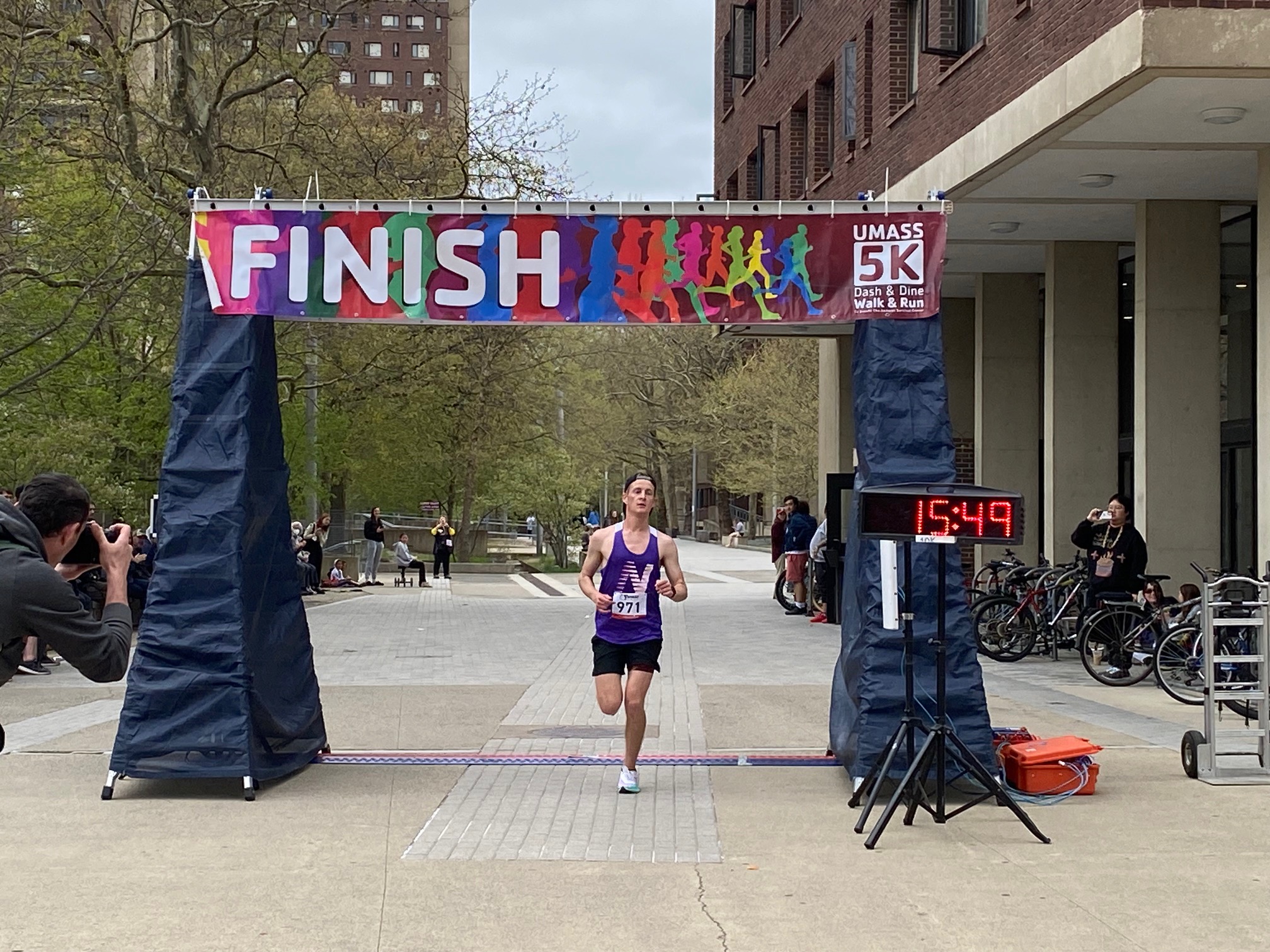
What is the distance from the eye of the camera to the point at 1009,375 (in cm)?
2520

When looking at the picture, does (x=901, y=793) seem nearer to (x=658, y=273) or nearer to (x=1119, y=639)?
(x=658, y=273)

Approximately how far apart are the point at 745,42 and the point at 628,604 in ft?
88.1

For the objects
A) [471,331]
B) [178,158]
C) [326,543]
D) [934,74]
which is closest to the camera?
[934,74]

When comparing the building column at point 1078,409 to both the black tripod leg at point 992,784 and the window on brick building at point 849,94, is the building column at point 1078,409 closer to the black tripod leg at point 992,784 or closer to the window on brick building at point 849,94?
the window on brick building at point 849,94


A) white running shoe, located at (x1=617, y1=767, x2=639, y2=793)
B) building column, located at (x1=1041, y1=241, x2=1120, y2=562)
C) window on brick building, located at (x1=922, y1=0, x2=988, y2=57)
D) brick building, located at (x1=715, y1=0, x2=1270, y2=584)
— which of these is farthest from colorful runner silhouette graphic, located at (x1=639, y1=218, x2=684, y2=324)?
building column, located at (x1=1041, y1=241, x2=1120, y2=562)

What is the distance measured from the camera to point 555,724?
12.3m

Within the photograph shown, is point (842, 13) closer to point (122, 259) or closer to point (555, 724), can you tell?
point (122, 259)

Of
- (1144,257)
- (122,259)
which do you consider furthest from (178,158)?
(1144,257)

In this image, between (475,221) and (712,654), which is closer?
(475,221)

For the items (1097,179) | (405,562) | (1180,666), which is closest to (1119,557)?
(1180,666)

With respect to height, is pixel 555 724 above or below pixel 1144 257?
below

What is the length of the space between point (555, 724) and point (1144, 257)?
32.2ft

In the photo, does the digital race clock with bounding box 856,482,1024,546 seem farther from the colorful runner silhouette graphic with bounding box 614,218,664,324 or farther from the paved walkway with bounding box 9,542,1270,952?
the colorful runner silhouette graphic with bounding box 614,218,664,324

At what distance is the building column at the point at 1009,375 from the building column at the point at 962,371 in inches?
97.0
